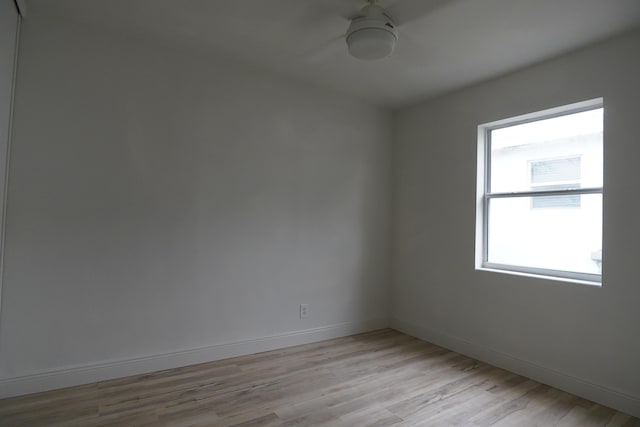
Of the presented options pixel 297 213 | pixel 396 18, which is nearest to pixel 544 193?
pixel 396 18

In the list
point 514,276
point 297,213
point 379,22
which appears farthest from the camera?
point 297,213

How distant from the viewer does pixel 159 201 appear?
2850 mm

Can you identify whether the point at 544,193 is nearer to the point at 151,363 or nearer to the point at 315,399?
the point at 315,399

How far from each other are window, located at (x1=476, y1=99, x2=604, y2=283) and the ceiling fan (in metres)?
1.46

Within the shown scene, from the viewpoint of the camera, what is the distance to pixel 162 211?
9.39 feet

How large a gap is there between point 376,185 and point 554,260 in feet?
6.34

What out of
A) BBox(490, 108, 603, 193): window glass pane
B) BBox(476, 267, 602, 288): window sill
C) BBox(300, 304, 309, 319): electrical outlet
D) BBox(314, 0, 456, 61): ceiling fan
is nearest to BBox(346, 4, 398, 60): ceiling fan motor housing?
BBox(314, 0, 456, 61): ceiling fan

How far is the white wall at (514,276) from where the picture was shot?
7.95 ft

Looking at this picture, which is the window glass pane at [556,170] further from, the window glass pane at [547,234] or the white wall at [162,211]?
the white wall at [162,211]

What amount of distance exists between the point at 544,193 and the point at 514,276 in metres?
0.75

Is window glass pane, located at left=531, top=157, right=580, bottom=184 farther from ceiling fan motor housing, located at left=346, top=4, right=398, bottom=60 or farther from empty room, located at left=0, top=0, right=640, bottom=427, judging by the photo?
ceiling fan motor housing, located at left=346, top=4, right=398, bottom=60

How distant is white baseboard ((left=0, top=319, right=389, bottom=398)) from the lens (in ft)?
7.79

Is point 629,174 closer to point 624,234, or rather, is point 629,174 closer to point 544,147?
point 624,234

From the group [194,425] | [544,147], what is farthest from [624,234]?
[194,425]
